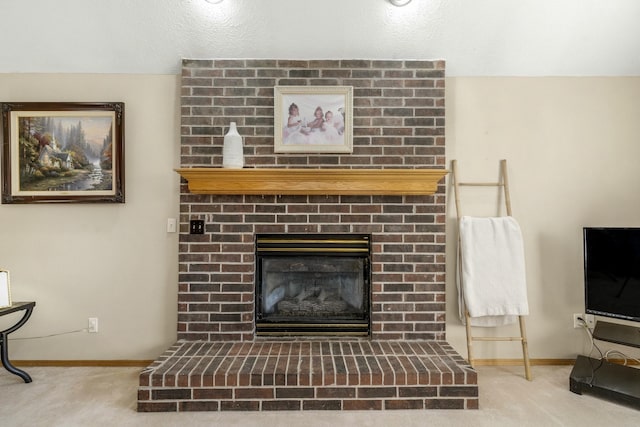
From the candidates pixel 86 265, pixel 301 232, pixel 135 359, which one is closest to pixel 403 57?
pixel 301 232

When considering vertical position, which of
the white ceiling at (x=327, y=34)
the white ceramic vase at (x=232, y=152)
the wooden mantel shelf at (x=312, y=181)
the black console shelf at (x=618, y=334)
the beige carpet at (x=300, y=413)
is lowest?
the beige carpet at (x=300, y=413)

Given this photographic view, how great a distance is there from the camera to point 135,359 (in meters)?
2.78

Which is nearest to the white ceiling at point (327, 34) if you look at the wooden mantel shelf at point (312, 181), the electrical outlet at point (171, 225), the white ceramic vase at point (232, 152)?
the white ceramic vase at point (232, 152)

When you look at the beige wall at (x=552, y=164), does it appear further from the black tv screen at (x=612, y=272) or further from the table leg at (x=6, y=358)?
the table leg at (x=6, y=358)

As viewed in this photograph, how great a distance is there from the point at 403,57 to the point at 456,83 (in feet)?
1.44

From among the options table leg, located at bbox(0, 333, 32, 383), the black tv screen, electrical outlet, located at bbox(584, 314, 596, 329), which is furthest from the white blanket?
table leg, located at bbox(0, 333, 32, 383)

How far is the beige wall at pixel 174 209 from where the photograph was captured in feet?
9.11

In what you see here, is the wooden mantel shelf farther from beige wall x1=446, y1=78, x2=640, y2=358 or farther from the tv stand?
the tv stand

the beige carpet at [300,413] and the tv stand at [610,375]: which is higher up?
the tv stand at [610,375]

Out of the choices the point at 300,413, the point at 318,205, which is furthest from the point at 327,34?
the point at 300,413

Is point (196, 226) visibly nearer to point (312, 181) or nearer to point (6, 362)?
point (312, 181)

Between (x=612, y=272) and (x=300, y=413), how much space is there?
2.11 metres

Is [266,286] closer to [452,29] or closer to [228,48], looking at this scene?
[228,48]

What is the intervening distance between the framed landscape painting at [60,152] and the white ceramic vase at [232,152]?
2.57ft
